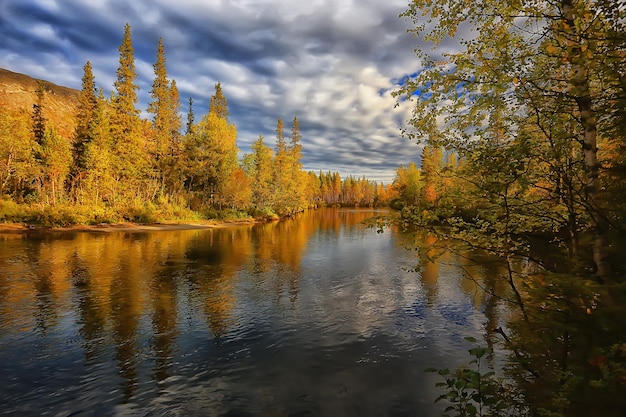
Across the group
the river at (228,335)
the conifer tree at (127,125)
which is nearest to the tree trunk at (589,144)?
the river at (228,335)

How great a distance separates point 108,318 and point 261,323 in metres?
4.97

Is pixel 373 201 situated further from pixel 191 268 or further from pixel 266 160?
pixel 191 268

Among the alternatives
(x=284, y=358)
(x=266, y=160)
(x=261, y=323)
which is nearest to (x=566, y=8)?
(x=284, y=358)

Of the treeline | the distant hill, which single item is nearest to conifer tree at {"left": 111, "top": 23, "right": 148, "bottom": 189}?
the treeline

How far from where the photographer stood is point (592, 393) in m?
2.90

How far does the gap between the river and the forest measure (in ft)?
4.32

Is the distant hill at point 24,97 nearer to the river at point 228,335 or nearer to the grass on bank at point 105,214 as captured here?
the grass on bank at point 105,214

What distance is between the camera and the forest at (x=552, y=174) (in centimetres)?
291

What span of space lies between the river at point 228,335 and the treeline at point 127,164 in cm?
2170

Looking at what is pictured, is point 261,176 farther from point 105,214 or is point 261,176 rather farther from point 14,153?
point 14,153

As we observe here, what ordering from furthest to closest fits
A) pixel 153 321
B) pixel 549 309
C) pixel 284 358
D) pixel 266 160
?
pixel 266 160 < pixel 153 321 < pixel 284 358 < pixel 549 309

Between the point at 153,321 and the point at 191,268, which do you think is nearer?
the point at 153,321

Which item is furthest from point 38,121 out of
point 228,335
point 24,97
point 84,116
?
point 24,97

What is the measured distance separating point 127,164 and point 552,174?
153ft
